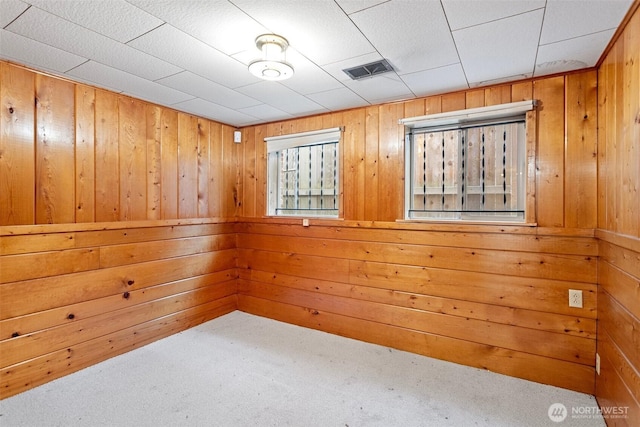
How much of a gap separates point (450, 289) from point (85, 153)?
3.16 m

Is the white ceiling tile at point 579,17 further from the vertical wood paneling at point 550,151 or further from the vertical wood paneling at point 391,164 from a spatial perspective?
the vertical wood paneling at point 391,164

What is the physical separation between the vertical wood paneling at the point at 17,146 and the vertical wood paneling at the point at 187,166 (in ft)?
3.84

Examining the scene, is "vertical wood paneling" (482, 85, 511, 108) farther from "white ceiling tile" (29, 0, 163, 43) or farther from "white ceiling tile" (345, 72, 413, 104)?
"white ceiling tile" (29, 0, 163, 43)

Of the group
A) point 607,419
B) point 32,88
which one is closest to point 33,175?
point 32,88

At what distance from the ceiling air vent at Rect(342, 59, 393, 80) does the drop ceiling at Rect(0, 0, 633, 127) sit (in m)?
0.05

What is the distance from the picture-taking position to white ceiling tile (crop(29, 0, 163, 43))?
152 cm

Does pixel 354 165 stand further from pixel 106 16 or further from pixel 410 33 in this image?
pixel 106 16

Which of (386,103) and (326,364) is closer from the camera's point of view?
(326,364)

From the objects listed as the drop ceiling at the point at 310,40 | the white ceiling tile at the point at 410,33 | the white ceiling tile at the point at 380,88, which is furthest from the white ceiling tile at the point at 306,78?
the white ceiling tile at the point at 410,33

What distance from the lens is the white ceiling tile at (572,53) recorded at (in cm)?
181

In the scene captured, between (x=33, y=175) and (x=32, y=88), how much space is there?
610mm

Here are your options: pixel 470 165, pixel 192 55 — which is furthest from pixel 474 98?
pixel 192 55

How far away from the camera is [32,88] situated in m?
2.23

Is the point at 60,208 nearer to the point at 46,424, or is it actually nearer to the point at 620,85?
the point at 46,424
